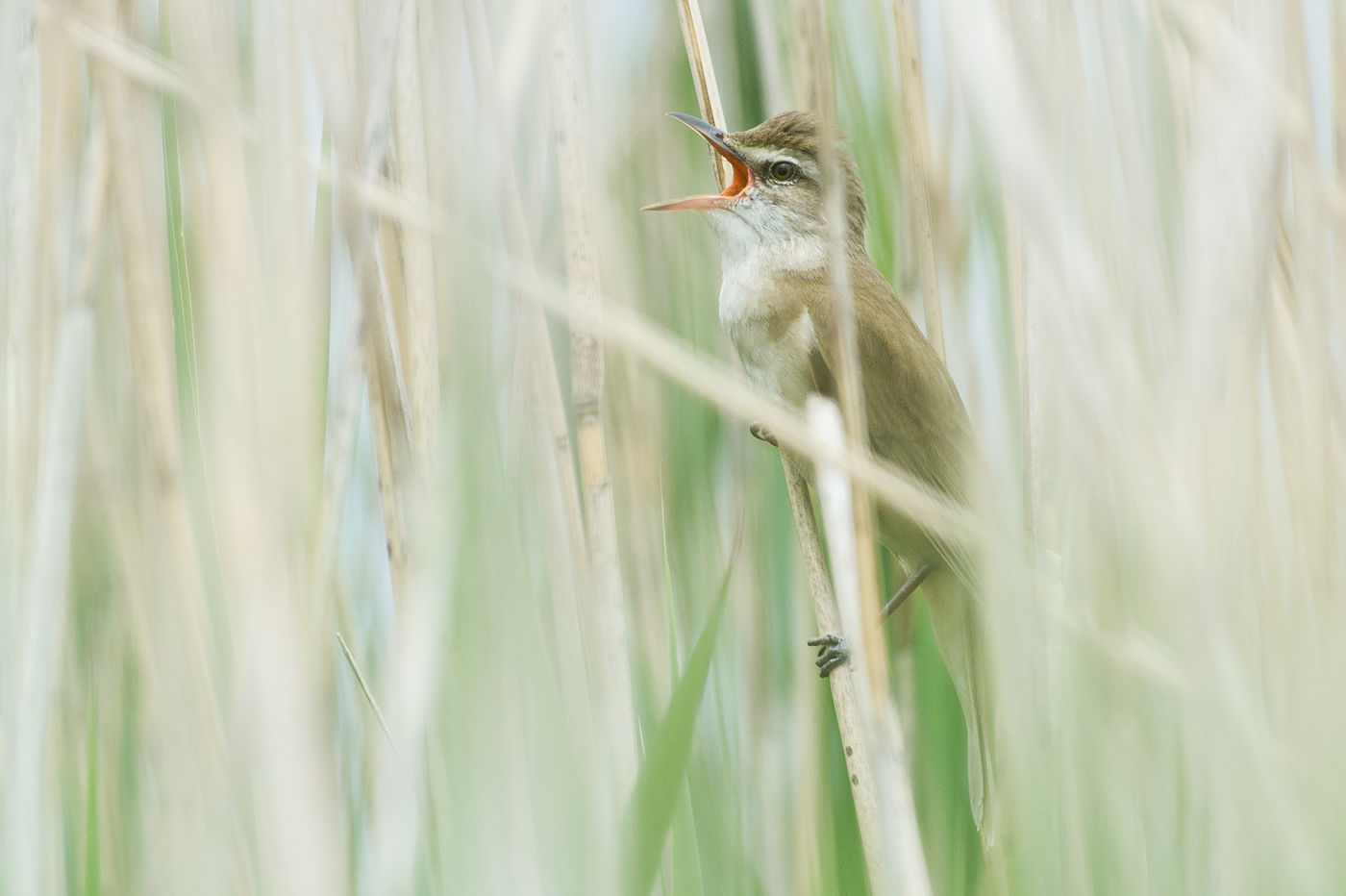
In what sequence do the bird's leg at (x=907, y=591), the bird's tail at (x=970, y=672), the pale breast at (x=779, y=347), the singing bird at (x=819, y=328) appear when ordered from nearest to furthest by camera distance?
the bird's tail at (x=970, y=672) < the bird's leg at (x=907, y=591) < the singing bird at (x=819, y=328) < the pale breast at (x=779, y=347)

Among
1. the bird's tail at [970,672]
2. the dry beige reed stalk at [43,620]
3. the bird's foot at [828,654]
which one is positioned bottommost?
the bird's tail at [970,672]

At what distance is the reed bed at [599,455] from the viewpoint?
2.36ft

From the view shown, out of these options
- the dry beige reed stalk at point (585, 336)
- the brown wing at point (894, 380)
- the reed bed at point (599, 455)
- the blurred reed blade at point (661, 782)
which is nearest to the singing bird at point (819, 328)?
the brown wing at point (894, 380)

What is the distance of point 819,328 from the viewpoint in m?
1.75

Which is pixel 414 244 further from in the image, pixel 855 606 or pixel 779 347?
pixel 779 347

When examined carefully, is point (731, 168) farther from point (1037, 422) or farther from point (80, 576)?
point (80, 576)

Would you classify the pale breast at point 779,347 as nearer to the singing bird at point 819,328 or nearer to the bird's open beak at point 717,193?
the singing bird at point 819,328

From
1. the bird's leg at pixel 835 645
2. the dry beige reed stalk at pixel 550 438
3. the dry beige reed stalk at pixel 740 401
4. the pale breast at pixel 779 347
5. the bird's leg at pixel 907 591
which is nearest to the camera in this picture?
the dry beige reed stalk at pixel 550 438

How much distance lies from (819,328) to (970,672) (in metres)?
0.54

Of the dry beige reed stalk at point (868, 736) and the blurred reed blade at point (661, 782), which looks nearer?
the blurred reed blade at point (661, 782)

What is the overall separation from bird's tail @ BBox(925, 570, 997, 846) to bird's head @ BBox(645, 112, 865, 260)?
1.86 ft

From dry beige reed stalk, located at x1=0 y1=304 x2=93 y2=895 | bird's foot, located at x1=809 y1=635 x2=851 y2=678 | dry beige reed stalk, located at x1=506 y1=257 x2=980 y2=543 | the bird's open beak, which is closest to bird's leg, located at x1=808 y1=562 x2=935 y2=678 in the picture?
bird's foot, located at x1=809 y1=635 x2=851 y2=678

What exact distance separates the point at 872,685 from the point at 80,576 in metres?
0.81

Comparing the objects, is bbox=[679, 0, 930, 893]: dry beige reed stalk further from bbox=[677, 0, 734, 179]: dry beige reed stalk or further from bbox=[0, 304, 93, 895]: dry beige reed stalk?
bbox=[0, 304, 93, 895]: dry beige reed stalk
